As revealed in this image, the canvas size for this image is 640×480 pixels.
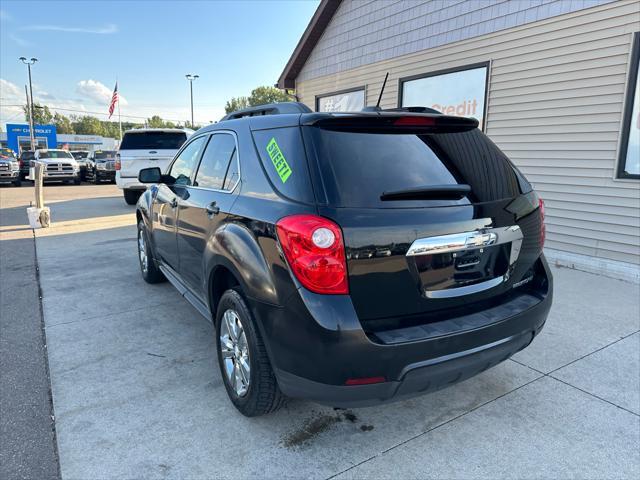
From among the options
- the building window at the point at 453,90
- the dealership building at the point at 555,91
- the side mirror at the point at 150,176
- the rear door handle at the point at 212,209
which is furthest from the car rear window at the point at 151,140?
the rear door handle at the point at 212,209

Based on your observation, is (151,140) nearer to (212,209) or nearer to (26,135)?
(212,209)

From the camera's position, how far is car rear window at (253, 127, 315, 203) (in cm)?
215

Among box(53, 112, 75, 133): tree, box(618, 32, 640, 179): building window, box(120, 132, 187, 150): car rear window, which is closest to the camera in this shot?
box(618, 32, 640, 179): building window

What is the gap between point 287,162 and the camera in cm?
229

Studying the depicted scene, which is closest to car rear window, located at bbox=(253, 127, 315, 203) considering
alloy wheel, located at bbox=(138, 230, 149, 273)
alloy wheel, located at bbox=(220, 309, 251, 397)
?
alloy wheel, located at bbox=(220, 309, 251, 397)

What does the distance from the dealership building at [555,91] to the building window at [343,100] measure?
3.92 feet

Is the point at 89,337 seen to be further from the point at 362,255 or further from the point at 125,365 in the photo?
the point at 362,255

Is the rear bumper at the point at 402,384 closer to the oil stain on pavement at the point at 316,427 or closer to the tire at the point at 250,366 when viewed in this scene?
the tire at the point at 250,366

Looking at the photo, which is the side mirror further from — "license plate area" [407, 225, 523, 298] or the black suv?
"license plate area" [407, 225, 523, 298]

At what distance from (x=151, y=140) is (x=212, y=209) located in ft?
32.8

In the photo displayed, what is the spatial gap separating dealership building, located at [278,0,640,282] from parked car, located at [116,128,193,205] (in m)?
6.10

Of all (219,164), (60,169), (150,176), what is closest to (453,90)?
(150,176)

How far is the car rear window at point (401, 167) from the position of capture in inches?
Answer: 83.4

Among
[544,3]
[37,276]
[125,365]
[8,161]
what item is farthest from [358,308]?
[8,161]
